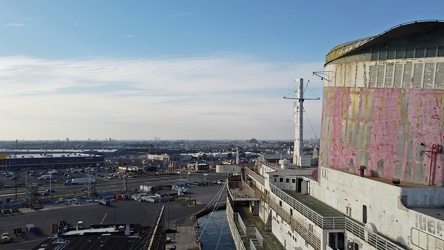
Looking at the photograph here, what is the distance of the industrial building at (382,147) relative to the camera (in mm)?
18312

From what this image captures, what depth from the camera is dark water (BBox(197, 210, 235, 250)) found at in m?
54.5

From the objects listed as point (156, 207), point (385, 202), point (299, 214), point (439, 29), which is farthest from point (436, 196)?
point (156, 207)

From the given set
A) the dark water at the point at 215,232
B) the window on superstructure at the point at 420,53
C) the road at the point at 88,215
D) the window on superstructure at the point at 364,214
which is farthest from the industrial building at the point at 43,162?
the window on superstructure at the point at 420,53

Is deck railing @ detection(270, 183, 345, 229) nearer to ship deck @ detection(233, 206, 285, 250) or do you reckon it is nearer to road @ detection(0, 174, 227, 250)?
ship deck @ detection(233, 206, 285, 250)

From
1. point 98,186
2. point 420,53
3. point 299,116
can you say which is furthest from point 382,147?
point 98,186

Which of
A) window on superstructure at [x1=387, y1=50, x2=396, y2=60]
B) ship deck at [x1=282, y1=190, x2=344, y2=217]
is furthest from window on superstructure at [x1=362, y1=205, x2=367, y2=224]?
window on superstructure at [x1=387, y1=50, x2=396, y2=60]

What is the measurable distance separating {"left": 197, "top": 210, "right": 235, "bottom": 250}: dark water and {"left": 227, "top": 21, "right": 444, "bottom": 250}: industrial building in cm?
2717

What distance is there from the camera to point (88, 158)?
197 meters

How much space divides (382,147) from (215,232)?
4609 cm

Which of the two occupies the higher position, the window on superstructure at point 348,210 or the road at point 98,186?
the window on superstructure at point 348,210

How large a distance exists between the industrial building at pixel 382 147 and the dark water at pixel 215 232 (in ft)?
89.1

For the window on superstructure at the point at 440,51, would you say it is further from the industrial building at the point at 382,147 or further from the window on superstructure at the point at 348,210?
the window on superstructure at the point at 348,210

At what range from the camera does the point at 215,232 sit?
6272cm

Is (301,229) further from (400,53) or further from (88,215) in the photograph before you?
(88,215)
